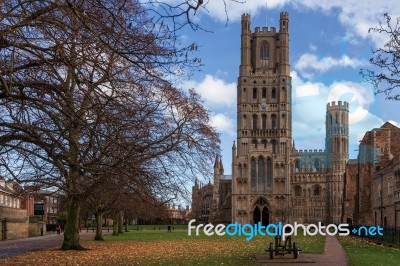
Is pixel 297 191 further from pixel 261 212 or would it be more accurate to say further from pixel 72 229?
pixel 72 229

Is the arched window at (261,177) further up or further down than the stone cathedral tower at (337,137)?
further down

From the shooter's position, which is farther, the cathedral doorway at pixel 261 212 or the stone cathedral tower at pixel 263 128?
the cathedral doorway at pixel 261 212

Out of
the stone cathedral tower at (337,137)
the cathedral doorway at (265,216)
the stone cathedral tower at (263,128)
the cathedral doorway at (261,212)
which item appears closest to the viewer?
the stone cathedral tower at (263,128)

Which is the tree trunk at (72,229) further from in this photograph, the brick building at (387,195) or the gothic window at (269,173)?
the gothic window at (269,173)

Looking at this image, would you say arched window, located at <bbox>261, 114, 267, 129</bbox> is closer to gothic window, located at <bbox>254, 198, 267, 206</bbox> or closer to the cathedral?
the cathedral

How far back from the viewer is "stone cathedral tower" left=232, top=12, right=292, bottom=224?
106 metres

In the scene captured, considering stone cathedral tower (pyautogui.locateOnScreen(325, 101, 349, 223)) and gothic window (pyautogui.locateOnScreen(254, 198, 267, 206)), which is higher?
stone cathedral tower (pyautogui.locateOnScreen(325, 101, 349, 223))

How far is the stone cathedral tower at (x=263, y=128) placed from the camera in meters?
106

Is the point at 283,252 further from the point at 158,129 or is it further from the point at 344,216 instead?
the point at 344,216

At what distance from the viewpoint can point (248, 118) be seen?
366ft

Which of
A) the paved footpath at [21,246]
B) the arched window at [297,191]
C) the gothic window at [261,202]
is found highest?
the arched window at [297,191]

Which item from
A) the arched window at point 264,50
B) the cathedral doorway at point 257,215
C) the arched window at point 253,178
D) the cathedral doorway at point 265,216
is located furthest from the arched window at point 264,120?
the cathedral doorway at point 257,215

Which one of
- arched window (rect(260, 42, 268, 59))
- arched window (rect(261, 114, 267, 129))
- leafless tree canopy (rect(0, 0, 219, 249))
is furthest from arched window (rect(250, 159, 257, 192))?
leafless tree canopy (rect(0, 0, 219, 249))

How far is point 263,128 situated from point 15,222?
64.0 metres
